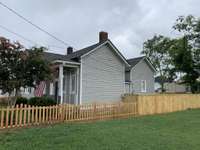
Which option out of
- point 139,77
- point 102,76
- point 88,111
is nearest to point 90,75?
point 102,76

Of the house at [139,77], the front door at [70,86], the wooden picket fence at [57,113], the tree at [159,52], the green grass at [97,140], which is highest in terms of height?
the tree at [159,52]

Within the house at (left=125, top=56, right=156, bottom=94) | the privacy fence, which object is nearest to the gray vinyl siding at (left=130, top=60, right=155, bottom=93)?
the house at (left=125, top=56, right=156, bottom=94)

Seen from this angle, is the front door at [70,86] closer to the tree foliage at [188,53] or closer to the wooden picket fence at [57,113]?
the wooden picket fence at [57,113]

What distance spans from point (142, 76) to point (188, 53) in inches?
303

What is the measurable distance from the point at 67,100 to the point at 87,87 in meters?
2.05

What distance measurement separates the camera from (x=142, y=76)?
34.2m

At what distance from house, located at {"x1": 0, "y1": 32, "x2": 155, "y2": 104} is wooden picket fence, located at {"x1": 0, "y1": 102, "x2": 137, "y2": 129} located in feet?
14.8

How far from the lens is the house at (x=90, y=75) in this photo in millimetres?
20047

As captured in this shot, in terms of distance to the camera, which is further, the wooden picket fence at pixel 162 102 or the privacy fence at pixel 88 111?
the wooden picket fence at pixel 162 102

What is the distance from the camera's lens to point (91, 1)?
19.1 metres

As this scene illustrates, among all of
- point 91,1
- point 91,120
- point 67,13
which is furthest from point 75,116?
point 67,13

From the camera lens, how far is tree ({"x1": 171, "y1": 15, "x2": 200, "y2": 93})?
3672cm

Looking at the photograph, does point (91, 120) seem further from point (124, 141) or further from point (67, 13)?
point (67, 13)

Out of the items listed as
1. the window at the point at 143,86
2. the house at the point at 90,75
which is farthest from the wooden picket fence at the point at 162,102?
the window at the point at 143,86
